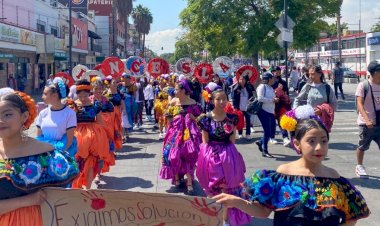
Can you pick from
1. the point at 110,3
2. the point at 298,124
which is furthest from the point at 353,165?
the point at 110,3

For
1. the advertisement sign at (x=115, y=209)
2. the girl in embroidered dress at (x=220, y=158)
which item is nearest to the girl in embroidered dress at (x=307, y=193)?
the advertisement sign at (x=115, y=209)

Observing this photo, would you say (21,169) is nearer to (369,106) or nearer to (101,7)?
(369,106)

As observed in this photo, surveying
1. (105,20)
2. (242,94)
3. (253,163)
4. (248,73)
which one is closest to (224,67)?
(248,73)

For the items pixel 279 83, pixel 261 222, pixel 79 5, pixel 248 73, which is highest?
pixel 79 5

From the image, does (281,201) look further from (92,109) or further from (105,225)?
(92,109)

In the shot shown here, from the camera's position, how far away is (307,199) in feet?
9.95

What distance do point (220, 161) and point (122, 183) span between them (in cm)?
297

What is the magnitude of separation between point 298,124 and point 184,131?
4473 millimetres

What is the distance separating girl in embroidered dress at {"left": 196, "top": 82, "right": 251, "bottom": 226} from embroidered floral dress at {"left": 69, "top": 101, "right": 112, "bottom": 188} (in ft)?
5.81

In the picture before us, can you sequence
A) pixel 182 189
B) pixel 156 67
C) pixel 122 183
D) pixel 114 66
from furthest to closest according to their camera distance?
pixel 156 67 → pixel 114 66 → pixel 122 183 → pixel 182 189

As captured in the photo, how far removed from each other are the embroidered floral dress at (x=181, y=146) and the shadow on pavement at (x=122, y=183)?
0.58m

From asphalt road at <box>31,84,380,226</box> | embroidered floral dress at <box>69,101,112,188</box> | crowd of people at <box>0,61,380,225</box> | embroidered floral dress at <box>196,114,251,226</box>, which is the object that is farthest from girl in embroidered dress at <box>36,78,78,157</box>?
asphalt road at <box>31,84,380,226</box>

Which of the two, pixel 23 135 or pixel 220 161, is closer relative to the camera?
pixel 23 135

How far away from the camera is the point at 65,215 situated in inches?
134
